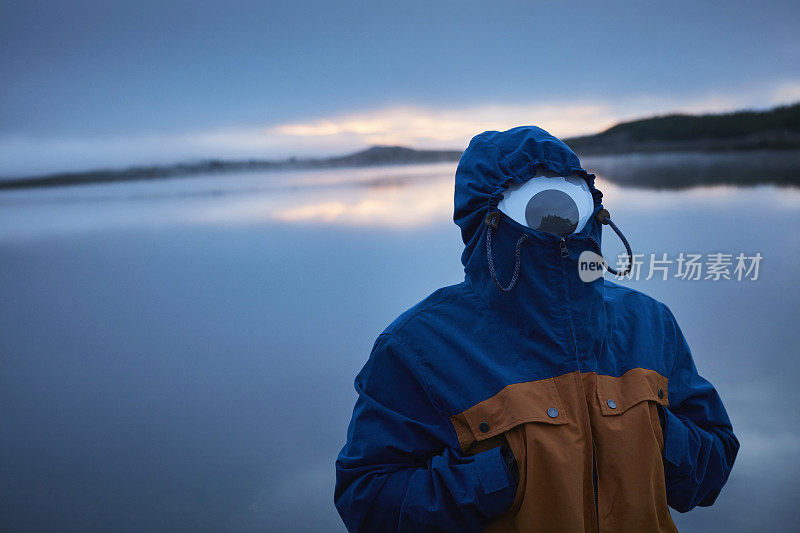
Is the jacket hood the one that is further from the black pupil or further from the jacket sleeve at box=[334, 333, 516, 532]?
the jacket sleeve at box=[334, 333, 516, 532]

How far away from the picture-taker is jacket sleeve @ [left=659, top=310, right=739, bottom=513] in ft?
3.66

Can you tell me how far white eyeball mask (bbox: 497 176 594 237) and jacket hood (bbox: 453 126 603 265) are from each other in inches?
0.7

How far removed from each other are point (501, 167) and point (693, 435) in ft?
2.17

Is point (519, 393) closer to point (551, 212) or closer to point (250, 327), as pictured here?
point (551, 212)

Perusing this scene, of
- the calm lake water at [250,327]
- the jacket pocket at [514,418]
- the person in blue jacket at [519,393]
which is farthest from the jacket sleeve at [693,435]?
the calm lake water at [250,327]

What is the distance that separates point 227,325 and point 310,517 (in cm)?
128

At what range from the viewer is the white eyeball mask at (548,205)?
1055 millimetres

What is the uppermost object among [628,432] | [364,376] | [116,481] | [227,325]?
[364,376]

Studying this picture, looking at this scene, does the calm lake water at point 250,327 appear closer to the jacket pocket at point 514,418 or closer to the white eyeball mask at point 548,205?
the jacket pocket at point 514,418

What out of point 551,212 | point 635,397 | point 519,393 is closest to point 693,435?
point 635,397

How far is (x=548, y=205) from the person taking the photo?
105cm

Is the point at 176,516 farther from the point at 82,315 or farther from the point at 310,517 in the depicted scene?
the point at 82,315

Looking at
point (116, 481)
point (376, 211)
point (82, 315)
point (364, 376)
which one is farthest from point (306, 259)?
point (364, 376)

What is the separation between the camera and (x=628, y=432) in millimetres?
1028
